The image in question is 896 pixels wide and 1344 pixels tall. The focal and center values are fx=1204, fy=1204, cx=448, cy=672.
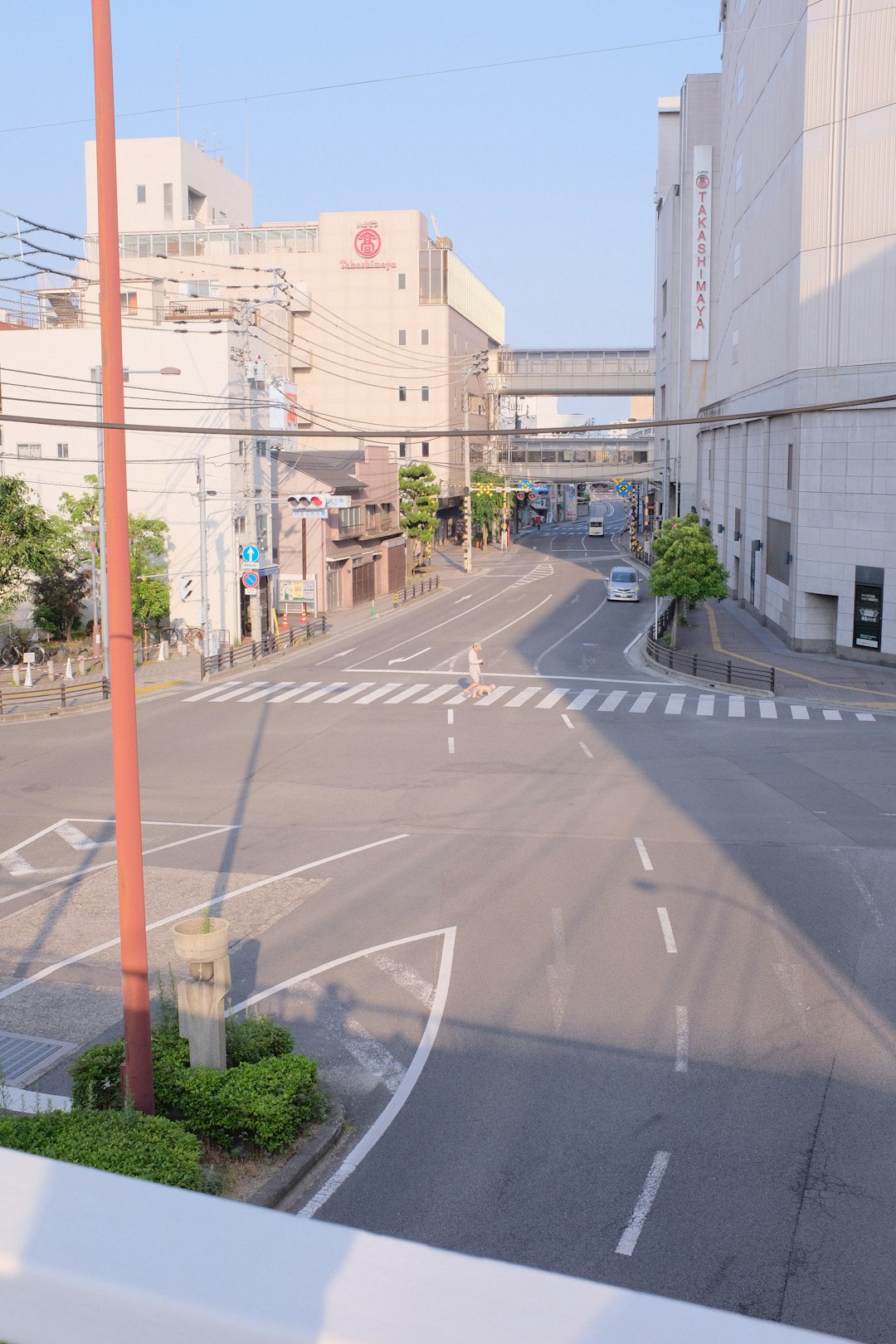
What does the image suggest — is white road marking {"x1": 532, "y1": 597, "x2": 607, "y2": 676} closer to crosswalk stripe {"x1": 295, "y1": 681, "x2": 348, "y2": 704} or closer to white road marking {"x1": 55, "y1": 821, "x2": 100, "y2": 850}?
crosswalk stripe {"x1": 295, "y1": 681, "x2": 348, "y2": 704}

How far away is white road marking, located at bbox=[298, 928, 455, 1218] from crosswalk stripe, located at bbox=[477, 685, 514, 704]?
744 inches

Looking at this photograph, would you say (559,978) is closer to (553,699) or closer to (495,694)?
(553,699)

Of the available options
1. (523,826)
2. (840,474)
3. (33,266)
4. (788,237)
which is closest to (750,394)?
(788,237)

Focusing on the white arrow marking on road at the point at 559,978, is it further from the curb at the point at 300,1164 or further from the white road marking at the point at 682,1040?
the curb at the point at 300,1164

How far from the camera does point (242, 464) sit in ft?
163

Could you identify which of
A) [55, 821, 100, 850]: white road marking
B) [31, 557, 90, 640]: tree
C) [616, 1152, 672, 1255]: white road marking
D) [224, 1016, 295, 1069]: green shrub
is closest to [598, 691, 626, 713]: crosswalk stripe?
[55, 821, 100, 850]: white road marking

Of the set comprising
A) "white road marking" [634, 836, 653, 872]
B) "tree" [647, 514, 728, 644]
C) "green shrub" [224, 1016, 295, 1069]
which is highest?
"tree" [647, 514, 728, 644]

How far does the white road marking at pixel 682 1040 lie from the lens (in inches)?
455

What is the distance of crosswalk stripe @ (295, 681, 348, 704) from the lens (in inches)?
1357

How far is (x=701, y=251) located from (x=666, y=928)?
2812 inches

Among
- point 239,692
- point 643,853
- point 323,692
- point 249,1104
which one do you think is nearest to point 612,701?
point 323,692

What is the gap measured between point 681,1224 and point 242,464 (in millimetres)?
43890

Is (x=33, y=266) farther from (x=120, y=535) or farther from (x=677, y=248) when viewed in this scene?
(x=677, y=248)

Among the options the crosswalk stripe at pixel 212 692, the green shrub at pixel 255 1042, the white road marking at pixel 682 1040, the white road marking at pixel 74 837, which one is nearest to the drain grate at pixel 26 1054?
the green shrub at pixel 255 1042
